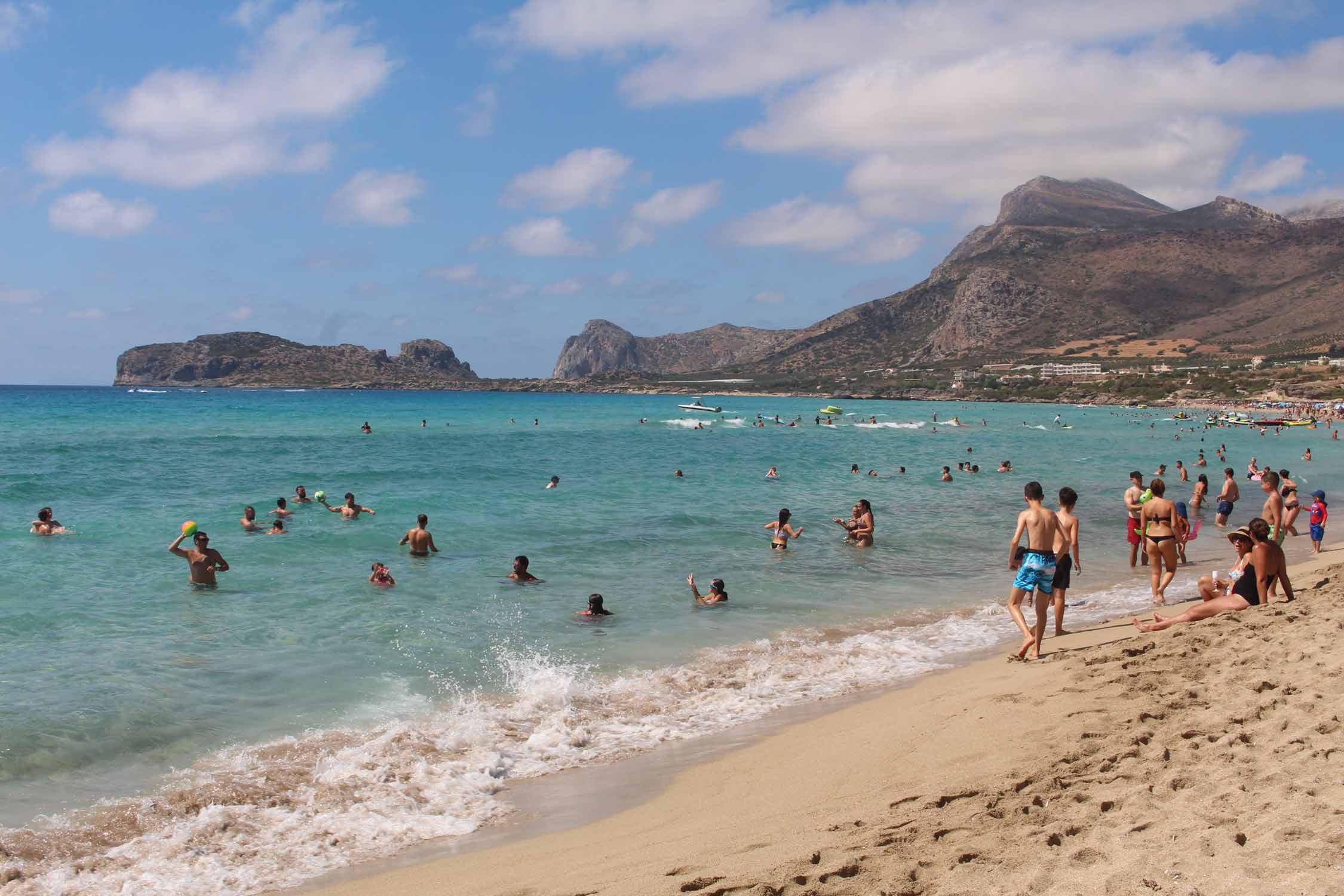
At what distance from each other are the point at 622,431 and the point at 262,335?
162 meters

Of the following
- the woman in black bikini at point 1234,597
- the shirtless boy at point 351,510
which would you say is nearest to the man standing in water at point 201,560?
A: the shirtless boy at point 351,510

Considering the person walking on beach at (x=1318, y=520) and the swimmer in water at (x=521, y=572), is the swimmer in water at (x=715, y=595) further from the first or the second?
the person walking on beach at (x=1318, y=520)

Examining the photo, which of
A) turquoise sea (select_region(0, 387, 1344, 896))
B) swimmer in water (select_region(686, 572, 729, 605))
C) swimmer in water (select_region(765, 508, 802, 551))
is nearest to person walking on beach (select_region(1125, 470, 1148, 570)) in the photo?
turquoise sea (select_region(0, 387, 1344, 896))

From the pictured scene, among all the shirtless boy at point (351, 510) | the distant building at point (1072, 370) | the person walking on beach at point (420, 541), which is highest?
the distant building at point (1072, 370)

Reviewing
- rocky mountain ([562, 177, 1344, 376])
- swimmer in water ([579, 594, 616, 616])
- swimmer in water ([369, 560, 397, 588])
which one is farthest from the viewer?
rocky mountain ([562, 177, 1344, 376])

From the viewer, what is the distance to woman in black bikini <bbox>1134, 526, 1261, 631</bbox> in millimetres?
8578

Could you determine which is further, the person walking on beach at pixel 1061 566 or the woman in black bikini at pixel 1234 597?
the woman in black bikini at pixel 1234 597

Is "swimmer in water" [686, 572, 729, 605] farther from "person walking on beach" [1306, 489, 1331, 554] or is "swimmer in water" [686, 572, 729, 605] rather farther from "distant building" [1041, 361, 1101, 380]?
"distant building" [1041, 361, 1101, 380]

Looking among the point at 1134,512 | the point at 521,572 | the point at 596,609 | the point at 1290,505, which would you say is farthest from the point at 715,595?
the point at 1290,505

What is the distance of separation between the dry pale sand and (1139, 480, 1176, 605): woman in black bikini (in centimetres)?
A: 440

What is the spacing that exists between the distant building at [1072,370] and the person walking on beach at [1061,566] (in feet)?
354

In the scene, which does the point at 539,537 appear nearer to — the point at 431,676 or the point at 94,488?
the point at 431,676

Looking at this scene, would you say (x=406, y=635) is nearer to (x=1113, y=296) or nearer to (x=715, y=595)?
(x=715, y=595)

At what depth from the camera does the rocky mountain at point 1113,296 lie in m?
118
